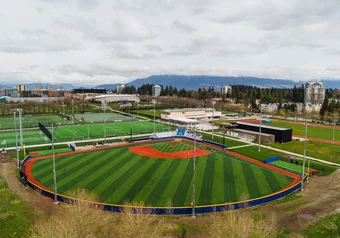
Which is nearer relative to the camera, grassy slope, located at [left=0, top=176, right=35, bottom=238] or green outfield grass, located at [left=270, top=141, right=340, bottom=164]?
grassy slope, located at [left=0, top=176, right=35, bottom=238]

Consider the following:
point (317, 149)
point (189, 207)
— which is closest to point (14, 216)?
point (189, 207)

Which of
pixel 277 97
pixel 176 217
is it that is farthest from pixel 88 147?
pixel 277 97

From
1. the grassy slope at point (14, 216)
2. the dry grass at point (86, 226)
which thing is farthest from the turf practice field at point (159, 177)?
the dry grass at point (86, 226)

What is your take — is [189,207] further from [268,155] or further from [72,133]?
[72,133]

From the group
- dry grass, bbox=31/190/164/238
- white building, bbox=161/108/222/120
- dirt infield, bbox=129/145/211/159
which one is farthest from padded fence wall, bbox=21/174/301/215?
white building, bbox=161/108/222/120

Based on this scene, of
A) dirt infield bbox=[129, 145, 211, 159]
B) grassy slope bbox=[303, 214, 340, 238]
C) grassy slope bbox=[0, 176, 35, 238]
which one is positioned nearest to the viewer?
grassy slope bbox=[303, 214, 340, 238]

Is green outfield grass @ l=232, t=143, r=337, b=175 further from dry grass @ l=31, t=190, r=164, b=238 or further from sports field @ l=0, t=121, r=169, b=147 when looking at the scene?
dry grass @ l=31, t=190, r=164, b=238
